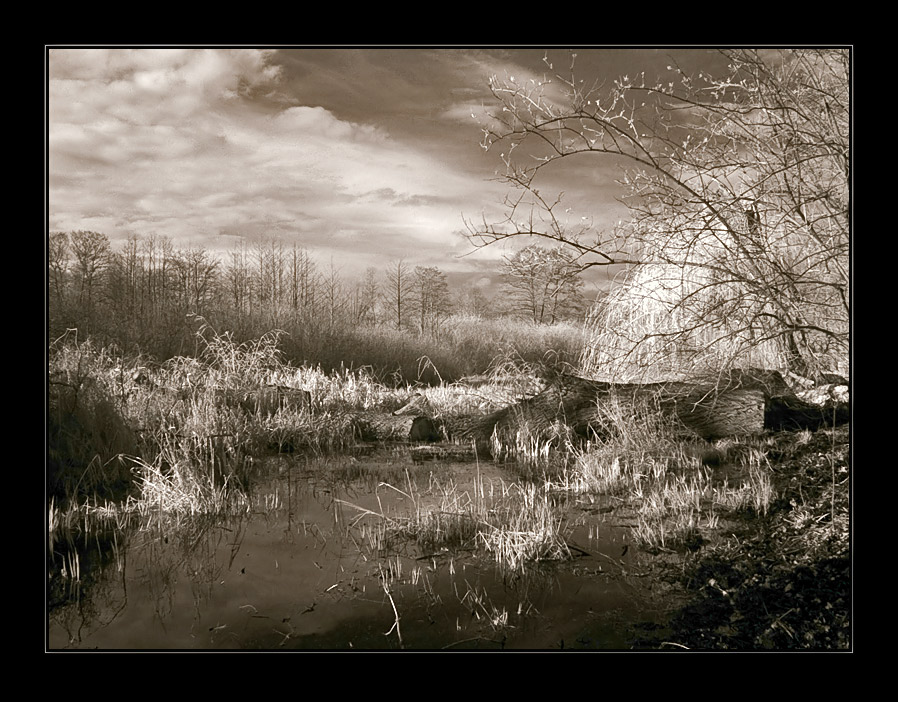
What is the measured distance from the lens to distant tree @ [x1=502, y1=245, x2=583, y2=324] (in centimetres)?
410

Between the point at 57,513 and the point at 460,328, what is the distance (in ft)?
15.1

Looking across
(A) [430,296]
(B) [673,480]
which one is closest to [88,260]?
(A) [430,296]

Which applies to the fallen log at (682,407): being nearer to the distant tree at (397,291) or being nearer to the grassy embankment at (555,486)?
the grassy embankment at (555,486)

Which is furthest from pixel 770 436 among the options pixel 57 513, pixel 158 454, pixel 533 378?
pixel 57 513

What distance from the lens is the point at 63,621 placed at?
11.6 ft

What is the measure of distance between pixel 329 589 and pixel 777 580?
248 cm

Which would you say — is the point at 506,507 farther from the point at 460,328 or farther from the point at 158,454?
the point at 460,328

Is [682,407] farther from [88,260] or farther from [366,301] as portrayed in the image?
[88,260]

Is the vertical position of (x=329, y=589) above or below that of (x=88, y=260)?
below

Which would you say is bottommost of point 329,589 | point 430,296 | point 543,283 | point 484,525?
point 329,589

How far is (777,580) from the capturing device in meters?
3.57

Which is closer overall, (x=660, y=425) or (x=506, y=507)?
(x=506, y=507)

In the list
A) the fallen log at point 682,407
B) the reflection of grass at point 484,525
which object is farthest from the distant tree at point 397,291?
the reflection of grass at point 484,525

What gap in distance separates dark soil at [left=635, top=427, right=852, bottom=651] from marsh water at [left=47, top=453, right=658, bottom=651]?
0.86 feet
